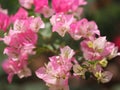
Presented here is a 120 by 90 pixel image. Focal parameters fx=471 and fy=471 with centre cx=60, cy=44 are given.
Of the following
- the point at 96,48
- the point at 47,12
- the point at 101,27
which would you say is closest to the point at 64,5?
the point at 47,12

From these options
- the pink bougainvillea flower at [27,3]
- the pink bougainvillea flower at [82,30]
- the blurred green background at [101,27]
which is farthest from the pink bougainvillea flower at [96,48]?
the blurred green background at [101,27]

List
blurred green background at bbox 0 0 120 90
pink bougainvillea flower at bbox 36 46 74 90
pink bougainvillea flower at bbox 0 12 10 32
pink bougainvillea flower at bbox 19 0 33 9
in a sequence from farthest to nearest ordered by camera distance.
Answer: blurred green background at bbox 0 0 120 90 → pink bougainvillea flower at bbox 19 0 33 9 → pink bougainvillea flower at bbox 0 12 10 32 → pink bougainvillea flower at bbox 36 46 74 90

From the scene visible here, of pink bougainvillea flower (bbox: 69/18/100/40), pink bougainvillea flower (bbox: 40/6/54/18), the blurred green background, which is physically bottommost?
the blurred green background

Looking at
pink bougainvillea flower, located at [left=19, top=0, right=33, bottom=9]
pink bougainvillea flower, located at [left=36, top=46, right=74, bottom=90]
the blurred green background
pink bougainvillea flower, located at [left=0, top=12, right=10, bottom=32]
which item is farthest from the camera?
the blurred green background

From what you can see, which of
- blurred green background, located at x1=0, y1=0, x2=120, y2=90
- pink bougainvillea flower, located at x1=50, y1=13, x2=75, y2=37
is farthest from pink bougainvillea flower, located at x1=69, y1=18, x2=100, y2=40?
blurred green background, located at x1=0, y1=0, x2=120, y2=90

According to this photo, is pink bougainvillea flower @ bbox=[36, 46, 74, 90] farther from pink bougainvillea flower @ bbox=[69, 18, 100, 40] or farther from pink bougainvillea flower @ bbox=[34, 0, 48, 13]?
pink bougainvillea flower @ bbox=[34, 0, 48, 13]

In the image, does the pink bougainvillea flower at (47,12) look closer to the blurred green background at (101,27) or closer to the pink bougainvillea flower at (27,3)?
the pink bougainvillea flower at (27,3)

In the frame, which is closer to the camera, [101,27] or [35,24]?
[35,24]

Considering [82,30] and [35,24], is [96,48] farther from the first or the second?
[35,24]
